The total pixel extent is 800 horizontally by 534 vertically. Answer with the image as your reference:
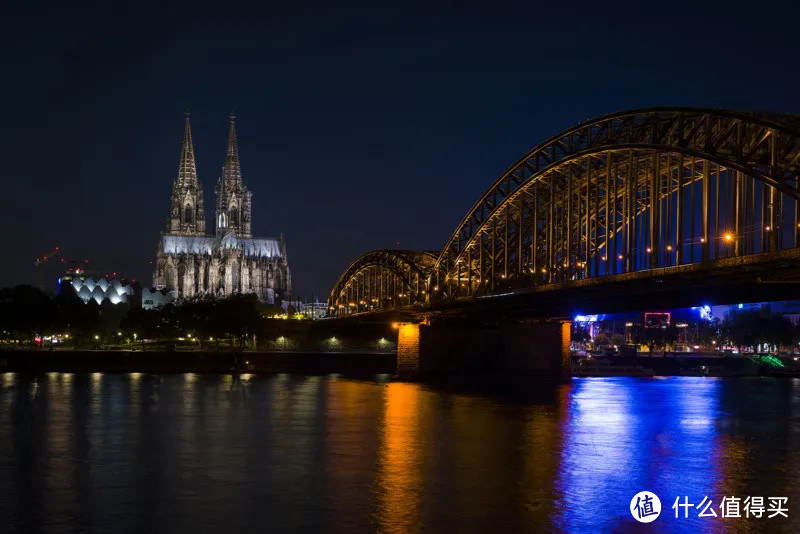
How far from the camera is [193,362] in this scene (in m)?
128

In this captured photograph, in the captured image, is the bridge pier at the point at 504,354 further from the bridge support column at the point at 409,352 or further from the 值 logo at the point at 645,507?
the 值 logo at the point at 645,507

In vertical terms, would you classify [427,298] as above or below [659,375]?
above

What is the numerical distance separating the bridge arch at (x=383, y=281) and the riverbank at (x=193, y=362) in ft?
24.8

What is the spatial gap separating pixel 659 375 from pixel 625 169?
67.3m

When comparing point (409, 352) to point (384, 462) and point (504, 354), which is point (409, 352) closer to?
point (504, 354)

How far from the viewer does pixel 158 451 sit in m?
45.8

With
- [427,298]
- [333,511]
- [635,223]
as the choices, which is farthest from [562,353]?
[333,511]

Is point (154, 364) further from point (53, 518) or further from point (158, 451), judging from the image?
point (53, 518)

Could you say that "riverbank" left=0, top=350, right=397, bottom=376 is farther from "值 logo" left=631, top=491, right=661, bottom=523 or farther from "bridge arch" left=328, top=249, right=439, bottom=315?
"值 logo" left=631, top=491, right=661, bottom=523

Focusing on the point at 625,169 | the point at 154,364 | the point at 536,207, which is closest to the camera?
the point at 625,169

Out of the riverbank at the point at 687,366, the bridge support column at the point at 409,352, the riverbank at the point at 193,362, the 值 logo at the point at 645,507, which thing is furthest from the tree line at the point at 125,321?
the 值 logo at the point at 645,507

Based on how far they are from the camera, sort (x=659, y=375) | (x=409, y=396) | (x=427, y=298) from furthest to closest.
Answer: (x=659, y=375) → (x=427, y=298) → (x=409, y=396)

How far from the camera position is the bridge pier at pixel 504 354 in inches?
3932

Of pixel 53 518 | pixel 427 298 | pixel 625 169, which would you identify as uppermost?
pixel 625 169
